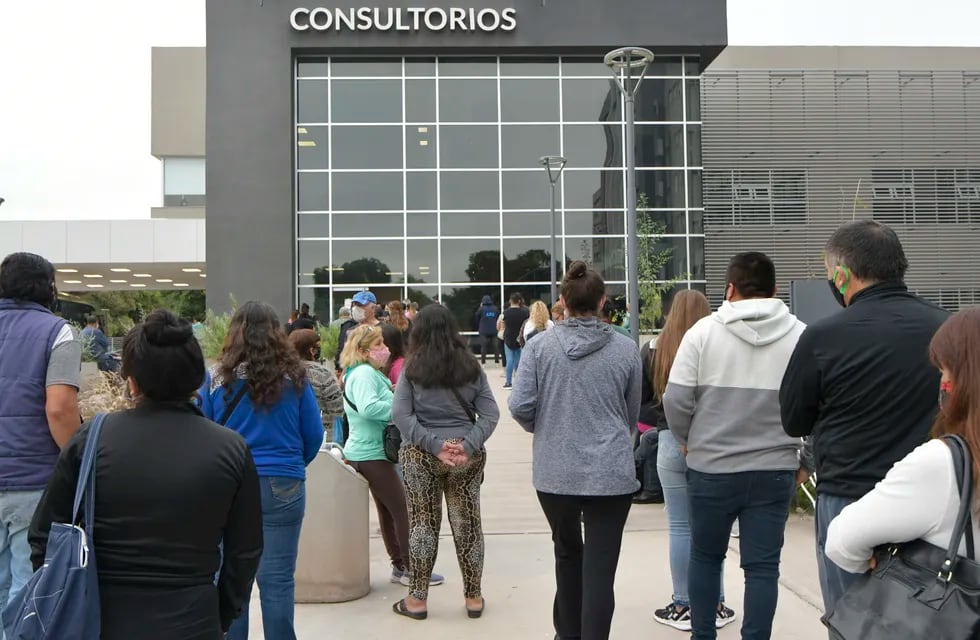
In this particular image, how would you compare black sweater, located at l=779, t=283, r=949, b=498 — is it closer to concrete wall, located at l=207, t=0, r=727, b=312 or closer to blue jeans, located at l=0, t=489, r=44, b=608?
blue jeans, located at l=0, t=489, r=44, b=608

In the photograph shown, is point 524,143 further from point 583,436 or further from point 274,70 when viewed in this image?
point 583,436

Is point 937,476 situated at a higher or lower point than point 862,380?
lower

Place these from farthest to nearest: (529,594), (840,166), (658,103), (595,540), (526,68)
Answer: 1. (840,166)
2. (658,103)
3. (526,68)
4. (529,594)
5. (595,540)

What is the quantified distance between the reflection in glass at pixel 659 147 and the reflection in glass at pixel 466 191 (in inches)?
182

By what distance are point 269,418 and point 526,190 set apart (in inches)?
879

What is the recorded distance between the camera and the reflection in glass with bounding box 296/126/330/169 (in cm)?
2570

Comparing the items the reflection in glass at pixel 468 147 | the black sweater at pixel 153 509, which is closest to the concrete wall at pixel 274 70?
the reflection in glass at pixel 468 147

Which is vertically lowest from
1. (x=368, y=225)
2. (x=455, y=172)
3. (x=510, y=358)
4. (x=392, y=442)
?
(x=392, y=442)

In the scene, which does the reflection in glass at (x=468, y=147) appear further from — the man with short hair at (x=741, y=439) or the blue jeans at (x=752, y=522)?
the blue jeans at (x=752, y=522)

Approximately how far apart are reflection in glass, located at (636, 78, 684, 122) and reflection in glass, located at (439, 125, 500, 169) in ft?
15.0

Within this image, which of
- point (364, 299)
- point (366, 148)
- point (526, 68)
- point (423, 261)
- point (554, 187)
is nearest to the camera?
point (364, 299)

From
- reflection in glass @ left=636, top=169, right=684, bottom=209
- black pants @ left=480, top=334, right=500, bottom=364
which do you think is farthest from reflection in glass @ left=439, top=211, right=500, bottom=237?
reflection in glass @ left=636, top=169, right=684, bottom=209

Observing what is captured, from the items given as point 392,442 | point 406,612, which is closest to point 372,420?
point 392,442

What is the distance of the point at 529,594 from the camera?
576cm
